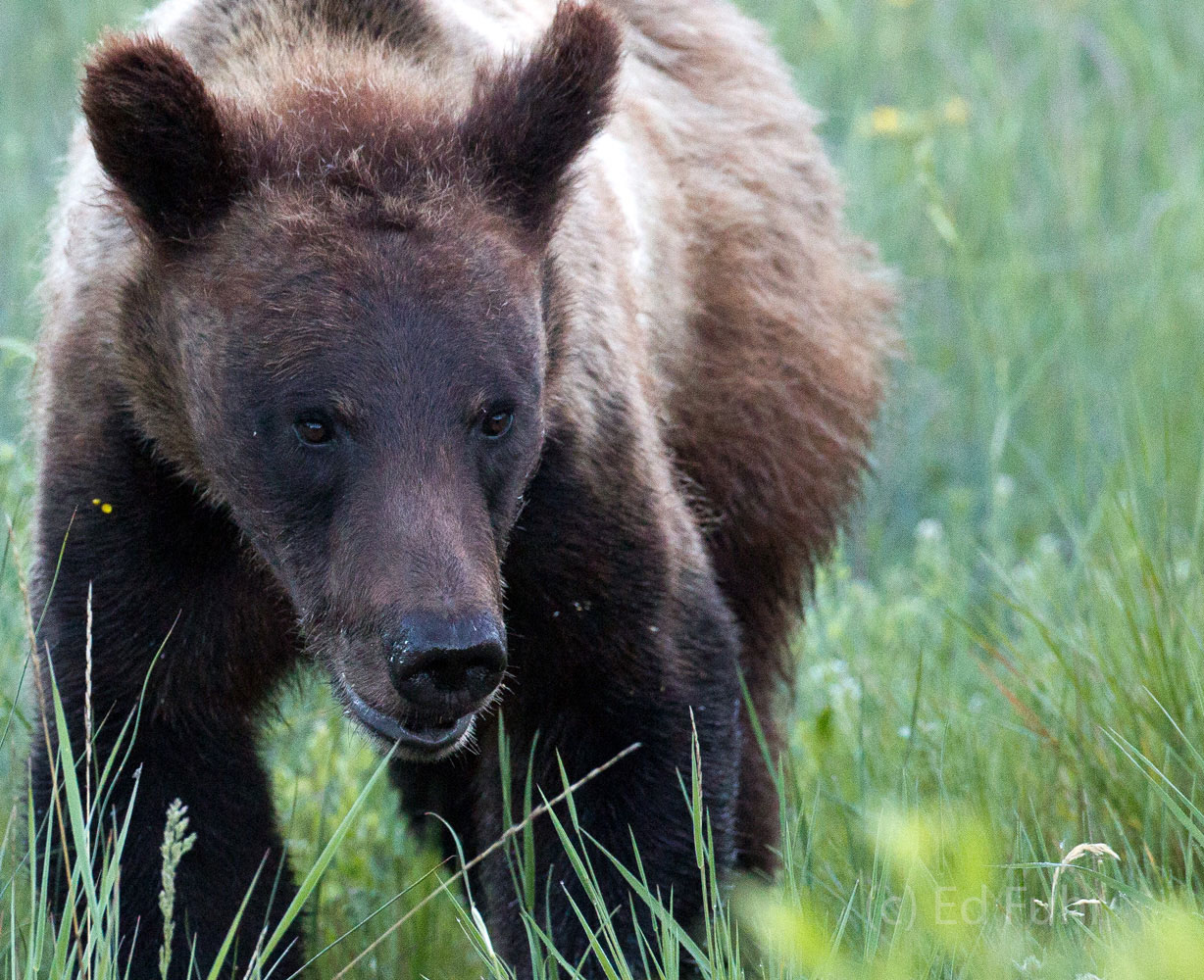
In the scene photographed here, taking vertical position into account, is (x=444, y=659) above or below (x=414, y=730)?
above

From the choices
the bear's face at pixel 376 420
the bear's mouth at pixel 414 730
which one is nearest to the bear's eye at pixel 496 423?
the bear's face at pixel 376 420

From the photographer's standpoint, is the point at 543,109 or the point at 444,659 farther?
the point at 543,109

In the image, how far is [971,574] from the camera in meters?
7.13

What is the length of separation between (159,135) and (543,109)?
72 cm

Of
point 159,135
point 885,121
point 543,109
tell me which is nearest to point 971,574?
point 885,121

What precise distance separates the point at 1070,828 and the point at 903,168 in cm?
471

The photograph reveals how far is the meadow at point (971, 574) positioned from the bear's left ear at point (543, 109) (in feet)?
3.86

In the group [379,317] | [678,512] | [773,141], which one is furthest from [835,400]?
[379,317]

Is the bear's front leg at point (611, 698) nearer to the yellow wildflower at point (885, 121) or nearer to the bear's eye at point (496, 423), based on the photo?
the bear's eye at point (496, 423)

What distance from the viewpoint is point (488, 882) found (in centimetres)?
392

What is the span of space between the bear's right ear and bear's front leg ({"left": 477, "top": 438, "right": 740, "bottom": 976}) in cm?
87

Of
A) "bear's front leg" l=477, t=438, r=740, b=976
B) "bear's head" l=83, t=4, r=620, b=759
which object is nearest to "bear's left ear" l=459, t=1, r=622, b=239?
"bear's head" l=83, t=4, r=620, b=759

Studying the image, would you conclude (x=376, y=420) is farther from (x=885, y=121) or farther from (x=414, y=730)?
(x=885, y=121)

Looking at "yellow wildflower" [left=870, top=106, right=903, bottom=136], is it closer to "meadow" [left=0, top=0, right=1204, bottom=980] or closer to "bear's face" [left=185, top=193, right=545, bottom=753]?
"meadow" [left=0, top=0, right=1204, bottom=980]
